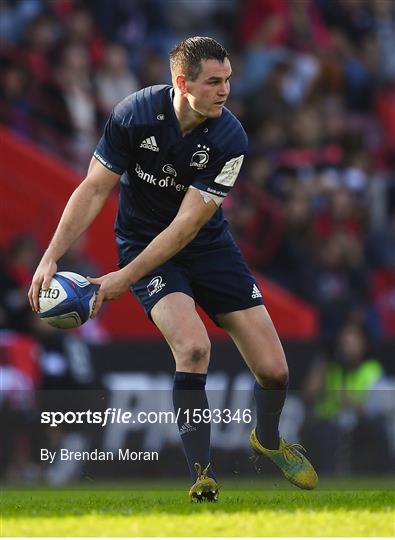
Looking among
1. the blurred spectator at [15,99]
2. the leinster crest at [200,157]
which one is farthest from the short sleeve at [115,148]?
the blurred spectator at [15,99]

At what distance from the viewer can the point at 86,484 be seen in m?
8.25

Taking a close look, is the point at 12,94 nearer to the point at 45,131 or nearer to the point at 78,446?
the point at 45,131

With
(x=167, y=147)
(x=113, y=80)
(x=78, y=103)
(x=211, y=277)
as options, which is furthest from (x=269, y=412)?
(x=113, y=80)

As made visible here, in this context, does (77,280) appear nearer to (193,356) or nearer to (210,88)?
(193,356)

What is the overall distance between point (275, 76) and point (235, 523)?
928 cm

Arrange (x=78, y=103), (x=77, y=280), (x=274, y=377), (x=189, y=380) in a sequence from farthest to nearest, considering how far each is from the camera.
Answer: (x=78, y=103), (x=274, y=377), (x=189, y=380), (x=77, y=280)

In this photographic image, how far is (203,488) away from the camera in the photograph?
6879 mm

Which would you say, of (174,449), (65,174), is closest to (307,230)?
(65,174)

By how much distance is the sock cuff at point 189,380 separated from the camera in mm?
6969

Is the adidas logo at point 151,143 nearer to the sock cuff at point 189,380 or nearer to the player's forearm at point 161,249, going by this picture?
the player's forearm at point 161,249

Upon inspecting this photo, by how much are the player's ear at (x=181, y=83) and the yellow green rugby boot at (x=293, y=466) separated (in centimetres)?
204

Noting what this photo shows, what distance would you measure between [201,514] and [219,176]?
5.80ft

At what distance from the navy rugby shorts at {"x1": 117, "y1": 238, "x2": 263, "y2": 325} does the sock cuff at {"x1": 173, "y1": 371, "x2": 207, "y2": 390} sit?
0.51 metres

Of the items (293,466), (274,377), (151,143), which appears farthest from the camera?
(293,466)
